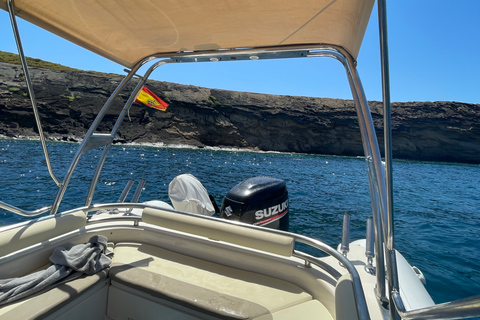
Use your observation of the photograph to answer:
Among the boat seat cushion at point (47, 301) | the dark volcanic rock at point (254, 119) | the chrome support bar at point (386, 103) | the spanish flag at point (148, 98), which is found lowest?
the boat seat cushion at point (47, 301)

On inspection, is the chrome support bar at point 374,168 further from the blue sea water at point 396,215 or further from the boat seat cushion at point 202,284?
the blue sea water at point 396,215

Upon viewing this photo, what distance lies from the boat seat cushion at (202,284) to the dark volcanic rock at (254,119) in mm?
38642

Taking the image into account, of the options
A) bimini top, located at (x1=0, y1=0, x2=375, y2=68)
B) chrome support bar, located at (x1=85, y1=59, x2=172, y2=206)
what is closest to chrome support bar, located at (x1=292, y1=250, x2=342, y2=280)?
bimini top, located at (x1=0, y1=0, x2=375, y2=68)

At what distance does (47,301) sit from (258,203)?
6.32ft

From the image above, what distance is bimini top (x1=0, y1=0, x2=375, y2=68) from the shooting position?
145 cm

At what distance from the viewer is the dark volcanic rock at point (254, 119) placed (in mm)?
37250

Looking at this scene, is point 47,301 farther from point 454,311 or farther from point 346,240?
point 346,240

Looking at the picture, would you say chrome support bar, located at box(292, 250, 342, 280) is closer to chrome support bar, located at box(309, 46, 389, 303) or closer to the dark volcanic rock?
chrome support bar, located at box(309, 46, 389, 303)

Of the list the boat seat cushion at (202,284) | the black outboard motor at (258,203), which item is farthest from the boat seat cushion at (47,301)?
the black outboard motor at (258,203)

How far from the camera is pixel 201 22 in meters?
1.72

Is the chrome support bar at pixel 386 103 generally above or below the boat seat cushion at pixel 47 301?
above

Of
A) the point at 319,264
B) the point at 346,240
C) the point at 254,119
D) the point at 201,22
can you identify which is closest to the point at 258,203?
the point at 346,240

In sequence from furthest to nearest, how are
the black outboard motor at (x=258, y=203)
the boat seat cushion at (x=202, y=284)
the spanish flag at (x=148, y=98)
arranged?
the spanish flag at (x=148, y=98) < the black outboard motor at (x=258, y=203) < the boat seat cushion at (x=202, y=284)

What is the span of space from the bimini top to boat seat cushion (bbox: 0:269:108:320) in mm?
1626
